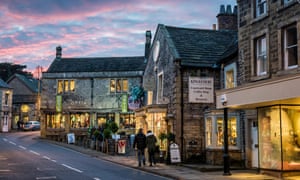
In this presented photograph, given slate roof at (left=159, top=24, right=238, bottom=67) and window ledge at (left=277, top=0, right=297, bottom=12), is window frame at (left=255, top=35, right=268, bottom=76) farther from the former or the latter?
slate roof at (left=159, top=24, right=238, bottom=67)

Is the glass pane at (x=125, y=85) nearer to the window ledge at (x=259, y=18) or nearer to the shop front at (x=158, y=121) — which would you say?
the shop front at (x=158, y=121)

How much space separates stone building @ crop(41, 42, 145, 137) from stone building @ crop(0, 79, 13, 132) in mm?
16587

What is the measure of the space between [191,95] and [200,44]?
4.30m

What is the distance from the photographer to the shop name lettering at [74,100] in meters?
48.0

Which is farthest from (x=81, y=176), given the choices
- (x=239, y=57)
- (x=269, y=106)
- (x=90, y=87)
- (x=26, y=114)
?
(x=26, y=114)

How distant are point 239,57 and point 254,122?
3346 mm

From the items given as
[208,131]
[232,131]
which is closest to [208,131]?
[208,131]

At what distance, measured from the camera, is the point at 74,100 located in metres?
48.1

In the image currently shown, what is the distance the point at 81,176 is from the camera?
16672 mm

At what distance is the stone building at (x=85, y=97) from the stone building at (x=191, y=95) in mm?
20205

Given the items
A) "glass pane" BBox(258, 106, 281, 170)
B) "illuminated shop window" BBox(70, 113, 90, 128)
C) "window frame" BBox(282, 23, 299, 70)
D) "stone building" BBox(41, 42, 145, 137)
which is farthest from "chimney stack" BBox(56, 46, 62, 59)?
"window frame" BBox(282, 23, 299, 70)

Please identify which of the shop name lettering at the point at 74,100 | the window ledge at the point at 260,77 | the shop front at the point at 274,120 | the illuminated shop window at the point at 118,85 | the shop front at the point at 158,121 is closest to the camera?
the shop front at the point at 274,120

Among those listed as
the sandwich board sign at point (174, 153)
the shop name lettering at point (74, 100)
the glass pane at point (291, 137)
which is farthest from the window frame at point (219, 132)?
the shop name lettering at point (74, 100)

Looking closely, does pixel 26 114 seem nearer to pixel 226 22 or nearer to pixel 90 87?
pixel 90 87
